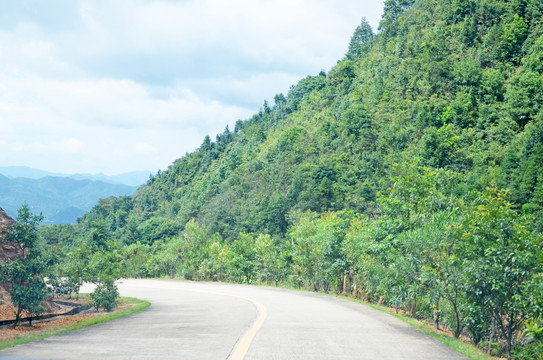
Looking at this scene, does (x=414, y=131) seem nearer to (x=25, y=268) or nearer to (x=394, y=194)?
(x=394, y=194)

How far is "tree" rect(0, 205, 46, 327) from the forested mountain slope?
99.6 ft

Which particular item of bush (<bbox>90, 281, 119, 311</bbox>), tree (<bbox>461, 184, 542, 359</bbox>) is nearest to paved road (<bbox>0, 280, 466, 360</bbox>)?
tree (<bbox>461, 184, 542, 359</bbox>)

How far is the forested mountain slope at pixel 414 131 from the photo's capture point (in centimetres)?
5681

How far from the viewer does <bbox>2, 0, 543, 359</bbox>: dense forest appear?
10.8 meters

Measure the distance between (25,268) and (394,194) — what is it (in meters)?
11.7

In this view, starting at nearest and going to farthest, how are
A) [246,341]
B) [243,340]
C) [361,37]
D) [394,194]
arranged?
[246,341], [243,340], [394,194], [361,37]

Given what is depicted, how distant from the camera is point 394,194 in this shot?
17.5 meters

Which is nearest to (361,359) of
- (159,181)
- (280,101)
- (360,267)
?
(360,267)

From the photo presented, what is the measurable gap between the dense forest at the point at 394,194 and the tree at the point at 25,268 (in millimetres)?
656

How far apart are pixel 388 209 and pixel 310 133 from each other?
258 feet

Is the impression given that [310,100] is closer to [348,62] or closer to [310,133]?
[348,62]

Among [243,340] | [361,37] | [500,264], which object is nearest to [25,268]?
[243,340]

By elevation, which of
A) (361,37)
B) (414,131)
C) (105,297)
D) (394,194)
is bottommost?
(105,297)

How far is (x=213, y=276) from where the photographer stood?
4059 centimetres
